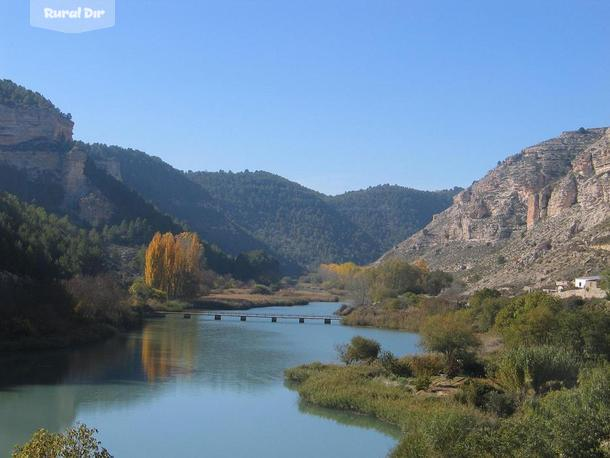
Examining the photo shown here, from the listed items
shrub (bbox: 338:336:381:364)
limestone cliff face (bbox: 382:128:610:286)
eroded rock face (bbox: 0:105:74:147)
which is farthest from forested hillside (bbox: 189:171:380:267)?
shrub (bbox: 338:336:381:364)

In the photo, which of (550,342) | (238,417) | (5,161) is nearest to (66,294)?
(238,417)

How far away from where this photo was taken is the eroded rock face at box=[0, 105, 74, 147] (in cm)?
10450

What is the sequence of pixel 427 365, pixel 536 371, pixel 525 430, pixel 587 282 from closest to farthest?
pixel 525 430
pixel 536 371
pixel 427 365
pixel 587 282

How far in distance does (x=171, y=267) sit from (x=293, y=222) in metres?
108

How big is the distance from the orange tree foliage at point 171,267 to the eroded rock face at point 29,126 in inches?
1566

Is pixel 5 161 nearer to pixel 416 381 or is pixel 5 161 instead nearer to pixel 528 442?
pixel 416 381

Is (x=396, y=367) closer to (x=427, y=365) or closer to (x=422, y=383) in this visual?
(x=427, y=365)

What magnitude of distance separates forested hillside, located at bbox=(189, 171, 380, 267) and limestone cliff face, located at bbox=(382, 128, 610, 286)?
43.5 meters

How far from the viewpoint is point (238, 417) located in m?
25.5

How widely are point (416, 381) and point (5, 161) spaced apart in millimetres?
87329

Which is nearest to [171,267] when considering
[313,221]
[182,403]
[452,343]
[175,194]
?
[452,343]

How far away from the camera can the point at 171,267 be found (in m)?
75.2

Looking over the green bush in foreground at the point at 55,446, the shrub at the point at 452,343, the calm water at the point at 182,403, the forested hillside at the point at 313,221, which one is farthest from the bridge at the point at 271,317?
the forested hillside at the point at 313,221

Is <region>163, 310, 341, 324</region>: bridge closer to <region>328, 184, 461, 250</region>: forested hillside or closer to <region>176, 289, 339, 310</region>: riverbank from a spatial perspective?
<region>176, 289, 339, 310</region>: riverbank
